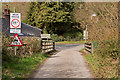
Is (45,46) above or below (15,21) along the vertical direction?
below

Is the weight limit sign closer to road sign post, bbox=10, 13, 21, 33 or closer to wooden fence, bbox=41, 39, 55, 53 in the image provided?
road sign post, bbox=10, 13, 21, 33

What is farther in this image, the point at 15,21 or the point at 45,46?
the point at 45,46

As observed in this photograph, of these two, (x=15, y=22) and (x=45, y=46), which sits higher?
(x=15, y=22)

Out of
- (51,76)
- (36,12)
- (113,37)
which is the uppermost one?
(36,12)

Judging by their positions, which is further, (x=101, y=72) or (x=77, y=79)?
(x=101, y=72)

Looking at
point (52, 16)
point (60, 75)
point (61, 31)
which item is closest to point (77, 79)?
point (60, 75)

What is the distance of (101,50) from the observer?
474 inches

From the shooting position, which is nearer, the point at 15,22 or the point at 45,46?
the point at 15,22

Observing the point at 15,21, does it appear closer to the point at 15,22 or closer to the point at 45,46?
the point at 15,22

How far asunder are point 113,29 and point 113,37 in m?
0.41

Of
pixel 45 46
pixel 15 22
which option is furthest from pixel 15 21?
pixel 45 46

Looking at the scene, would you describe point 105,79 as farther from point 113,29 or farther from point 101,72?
point 113,29

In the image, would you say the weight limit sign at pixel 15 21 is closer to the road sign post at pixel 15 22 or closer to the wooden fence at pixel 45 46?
the road sign post at pixel 15 22

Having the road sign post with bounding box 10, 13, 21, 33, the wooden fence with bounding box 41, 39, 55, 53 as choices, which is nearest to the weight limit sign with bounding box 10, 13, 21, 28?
the road sign post with bounding box 10, 13, 21, 33
